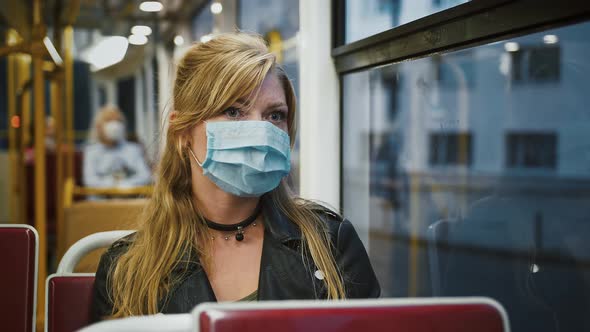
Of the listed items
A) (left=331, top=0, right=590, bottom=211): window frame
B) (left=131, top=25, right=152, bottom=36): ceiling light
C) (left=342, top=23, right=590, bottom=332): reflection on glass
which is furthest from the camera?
(left=131, top=25, right=152, bottom=36): ceiling light

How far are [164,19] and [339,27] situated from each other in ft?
15.8

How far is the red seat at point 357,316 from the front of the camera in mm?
716

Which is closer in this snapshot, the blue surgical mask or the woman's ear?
the blue surgical mask

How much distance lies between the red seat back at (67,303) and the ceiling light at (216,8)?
420cm

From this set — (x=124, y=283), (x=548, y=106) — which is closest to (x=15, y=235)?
(x=124, y=283)

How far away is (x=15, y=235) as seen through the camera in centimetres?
155

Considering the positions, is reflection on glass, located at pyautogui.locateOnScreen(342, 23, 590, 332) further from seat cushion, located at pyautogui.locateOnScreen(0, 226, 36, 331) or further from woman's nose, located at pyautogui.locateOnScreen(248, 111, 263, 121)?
seat cushion, located at pyautogui.locateOnScreen(0, 226, 36, 331)

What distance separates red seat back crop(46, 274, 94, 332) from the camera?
147 centimetres

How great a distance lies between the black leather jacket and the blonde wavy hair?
0.07 feet

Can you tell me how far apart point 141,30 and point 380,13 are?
519 cm

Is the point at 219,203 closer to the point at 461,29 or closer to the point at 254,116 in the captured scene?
the point at 254,116

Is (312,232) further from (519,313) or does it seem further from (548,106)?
(548,106)

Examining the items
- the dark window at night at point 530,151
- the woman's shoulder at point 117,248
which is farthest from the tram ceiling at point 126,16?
the dark window at night at point 530,151

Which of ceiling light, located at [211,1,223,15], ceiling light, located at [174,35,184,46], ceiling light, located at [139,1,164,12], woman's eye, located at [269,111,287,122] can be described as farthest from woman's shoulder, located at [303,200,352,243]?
ceiling light, located at [174,35,184,46]
